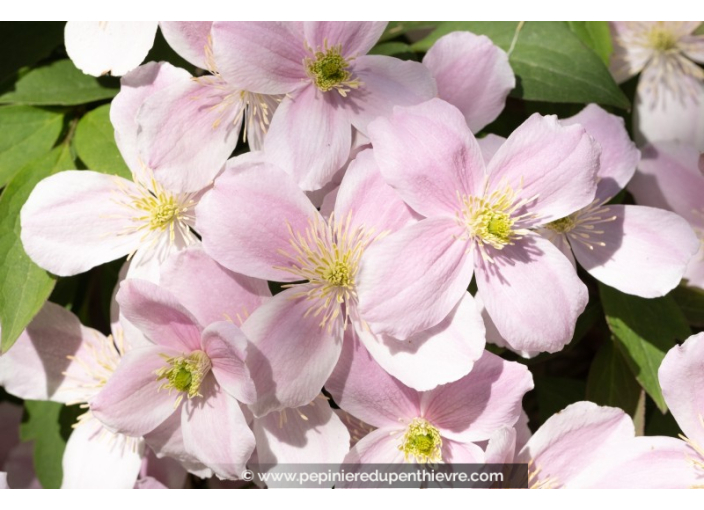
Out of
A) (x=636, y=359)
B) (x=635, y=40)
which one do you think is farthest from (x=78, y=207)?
(x=635, y=40)

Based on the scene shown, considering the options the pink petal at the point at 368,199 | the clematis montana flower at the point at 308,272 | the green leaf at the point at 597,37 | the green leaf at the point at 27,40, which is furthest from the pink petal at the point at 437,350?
the green leaf at the point at 27,40

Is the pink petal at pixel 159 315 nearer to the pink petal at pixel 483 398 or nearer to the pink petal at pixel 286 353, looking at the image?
the pink petal at pixel 286 353

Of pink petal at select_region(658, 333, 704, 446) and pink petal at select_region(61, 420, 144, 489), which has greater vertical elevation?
pink petal at select_region(658, 333, 704, 446)

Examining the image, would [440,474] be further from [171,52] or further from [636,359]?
[171,52]

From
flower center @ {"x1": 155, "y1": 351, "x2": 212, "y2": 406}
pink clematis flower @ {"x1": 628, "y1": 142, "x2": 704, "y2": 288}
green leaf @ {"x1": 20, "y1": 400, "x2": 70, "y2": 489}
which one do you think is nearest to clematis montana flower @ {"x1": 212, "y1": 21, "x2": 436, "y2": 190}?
flower center @ {"x1": 155, "y1": 351, "x2": 212, "y2": 406}

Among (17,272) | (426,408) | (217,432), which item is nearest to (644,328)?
(426,408)

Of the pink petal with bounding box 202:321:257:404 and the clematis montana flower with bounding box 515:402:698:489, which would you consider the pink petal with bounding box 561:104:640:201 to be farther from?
the pink petal with bounding box 202:321:257:404
